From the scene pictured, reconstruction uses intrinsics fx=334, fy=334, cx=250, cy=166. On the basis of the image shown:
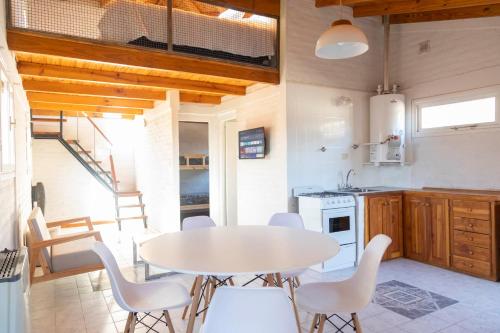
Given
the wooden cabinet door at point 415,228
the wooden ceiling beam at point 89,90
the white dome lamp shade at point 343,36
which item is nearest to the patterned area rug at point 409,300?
the wooden cabinet door at point 415,228

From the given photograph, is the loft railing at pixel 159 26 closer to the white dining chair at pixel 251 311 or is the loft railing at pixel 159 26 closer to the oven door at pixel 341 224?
the oven door at pixel 341 224

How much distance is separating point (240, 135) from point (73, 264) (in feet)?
10.4

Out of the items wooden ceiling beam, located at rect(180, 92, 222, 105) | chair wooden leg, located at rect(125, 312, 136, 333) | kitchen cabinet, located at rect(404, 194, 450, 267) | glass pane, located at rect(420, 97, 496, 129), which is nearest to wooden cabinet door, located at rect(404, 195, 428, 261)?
kitchen cabinet, located at rect(404, 194, 450, 267)

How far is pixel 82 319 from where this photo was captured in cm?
297

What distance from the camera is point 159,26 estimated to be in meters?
3.80

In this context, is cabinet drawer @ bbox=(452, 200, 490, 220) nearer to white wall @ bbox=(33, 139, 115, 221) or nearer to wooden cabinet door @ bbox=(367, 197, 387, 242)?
wooden cabinet door @ bbox=(367, 197, 387, 242)

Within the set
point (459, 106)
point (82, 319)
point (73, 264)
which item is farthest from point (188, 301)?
point (459, 106)

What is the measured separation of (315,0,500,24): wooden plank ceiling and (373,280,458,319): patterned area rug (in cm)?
316

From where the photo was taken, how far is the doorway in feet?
27.9

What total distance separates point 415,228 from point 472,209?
0.82 m

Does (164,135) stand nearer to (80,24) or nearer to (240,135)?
(240,135)

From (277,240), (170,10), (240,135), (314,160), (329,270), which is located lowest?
(329,270)

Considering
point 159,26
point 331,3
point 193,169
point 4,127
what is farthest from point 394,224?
point 193,169

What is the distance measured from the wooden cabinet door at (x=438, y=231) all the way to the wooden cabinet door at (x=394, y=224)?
415mm
